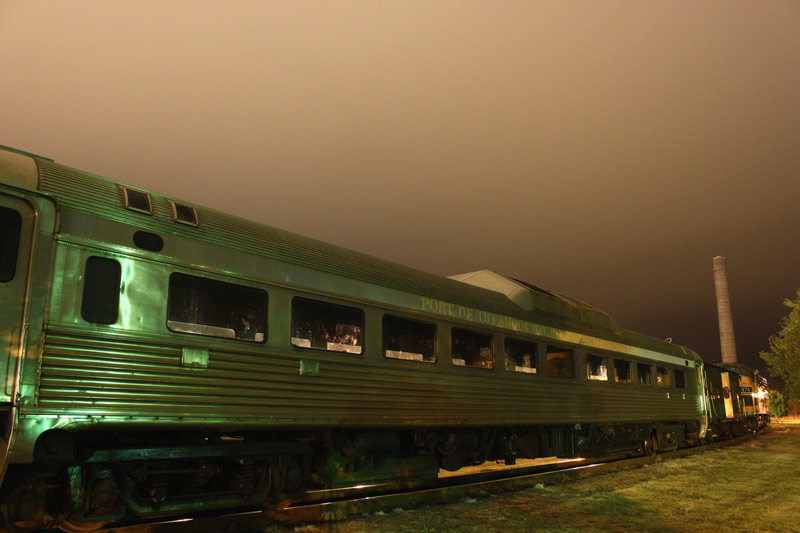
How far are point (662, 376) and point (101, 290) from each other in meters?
15.6

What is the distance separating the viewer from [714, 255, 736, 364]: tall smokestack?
54.2 m

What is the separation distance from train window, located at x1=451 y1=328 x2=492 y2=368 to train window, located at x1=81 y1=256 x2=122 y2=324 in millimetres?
5413

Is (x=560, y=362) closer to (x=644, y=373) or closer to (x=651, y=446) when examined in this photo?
(x=644, y=373)

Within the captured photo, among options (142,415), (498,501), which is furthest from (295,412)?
(498,501)

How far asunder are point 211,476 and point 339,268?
2.92 metres

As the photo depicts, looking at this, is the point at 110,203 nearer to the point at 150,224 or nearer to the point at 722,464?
the point at 150,224

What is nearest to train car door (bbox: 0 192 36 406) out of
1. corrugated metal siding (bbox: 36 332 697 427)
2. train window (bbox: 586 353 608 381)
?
corrugated metal siding (bbox: 36 332 697 427)

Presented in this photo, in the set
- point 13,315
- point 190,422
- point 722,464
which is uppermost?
point 13,315

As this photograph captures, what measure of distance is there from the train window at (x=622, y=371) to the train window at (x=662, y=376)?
6.93 ft

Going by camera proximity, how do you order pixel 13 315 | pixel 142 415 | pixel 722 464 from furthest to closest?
pixel 722 464 → pixel 142 415 → pixel 13 315

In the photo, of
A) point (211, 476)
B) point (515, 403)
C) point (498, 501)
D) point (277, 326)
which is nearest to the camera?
point (211, 476)

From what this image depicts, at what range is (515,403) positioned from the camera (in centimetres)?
1070

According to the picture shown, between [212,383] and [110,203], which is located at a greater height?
[110,203]

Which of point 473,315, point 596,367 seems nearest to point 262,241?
point 473,315
